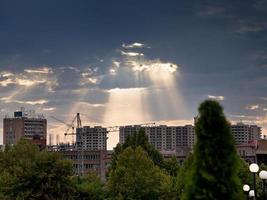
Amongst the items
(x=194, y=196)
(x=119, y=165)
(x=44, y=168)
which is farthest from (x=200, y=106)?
(x=119, y=165)

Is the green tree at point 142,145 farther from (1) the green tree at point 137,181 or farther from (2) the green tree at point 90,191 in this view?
(1) the green tree at point 137,181

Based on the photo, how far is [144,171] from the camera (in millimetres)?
48344

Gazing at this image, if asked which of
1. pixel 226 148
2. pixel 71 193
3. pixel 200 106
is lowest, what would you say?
pixel 71 193

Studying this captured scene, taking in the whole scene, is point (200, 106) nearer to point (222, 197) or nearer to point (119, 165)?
point (222, 197)

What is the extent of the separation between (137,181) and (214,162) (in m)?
35.2

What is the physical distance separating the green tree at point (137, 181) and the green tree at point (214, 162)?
34509 millimetres

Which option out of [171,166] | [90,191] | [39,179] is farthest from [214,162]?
[171,166]

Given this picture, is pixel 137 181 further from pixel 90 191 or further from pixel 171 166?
pixel 171 166

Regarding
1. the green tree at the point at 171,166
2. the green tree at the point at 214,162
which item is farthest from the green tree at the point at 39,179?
the green tree at the point at 214,162

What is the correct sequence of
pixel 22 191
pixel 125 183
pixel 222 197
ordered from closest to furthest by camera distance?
pixel 222 197 < pixel 22 191 < pixel 125 183

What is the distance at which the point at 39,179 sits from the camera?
4488 centimetres

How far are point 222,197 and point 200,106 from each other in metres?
2.16

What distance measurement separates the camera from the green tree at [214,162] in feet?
42.6

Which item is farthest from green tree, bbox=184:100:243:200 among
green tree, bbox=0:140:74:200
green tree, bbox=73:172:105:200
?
green tree, bbox=73:172:105:200
